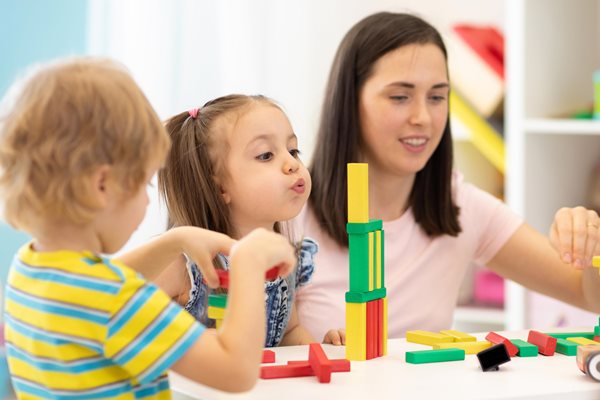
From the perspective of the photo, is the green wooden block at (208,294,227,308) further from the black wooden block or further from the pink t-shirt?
the pink t-shirt

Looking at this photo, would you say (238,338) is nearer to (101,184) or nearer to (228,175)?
(101,184)

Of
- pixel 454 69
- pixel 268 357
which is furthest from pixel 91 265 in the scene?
pixel 454 69

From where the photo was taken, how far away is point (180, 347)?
2.66 ft

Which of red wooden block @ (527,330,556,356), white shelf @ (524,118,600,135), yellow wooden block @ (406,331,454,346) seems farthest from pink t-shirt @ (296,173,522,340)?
white shelf @ (524,118,600,135)

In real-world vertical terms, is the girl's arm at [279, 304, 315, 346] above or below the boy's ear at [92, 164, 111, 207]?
below

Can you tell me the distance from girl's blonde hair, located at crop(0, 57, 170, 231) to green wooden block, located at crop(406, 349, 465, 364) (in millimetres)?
430

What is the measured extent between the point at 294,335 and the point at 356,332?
258 millimetres

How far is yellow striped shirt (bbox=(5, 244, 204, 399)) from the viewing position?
0.80 metres

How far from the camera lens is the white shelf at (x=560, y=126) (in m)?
2.03

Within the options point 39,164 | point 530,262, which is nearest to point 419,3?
point 530,262

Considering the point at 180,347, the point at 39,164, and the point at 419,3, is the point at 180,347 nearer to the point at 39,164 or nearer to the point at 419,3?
the point at 39,164

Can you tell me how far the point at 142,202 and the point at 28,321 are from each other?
15cm

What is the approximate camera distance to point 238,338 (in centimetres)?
83

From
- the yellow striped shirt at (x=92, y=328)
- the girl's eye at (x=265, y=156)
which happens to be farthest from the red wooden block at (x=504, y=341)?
the yellow striped shirt at (x=92, y=328)
